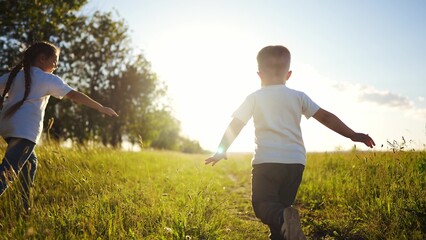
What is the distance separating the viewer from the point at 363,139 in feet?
11.9

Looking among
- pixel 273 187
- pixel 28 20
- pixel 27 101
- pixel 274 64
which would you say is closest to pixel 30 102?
pixel 27 101

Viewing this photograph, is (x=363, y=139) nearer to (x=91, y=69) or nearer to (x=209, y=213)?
(x=209, y=213)

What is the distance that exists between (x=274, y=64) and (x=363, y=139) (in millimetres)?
1208

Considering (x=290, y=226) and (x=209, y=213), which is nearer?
(x=290, y=226)

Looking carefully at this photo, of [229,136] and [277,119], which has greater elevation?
[277,119]

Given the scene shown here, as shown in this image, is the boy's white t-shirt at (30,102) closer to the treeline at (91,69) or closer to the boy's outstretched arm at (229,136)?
the boy's outstretched arm at (229,136)

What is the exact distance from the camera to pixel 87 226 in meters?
3.72

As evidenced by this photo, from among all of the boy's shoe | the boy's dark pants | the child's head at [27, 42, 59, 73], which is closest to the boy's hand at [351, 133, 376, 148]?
the boy's dark pants

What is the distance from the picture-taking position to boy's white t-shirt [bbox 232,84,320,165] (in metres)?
3.53

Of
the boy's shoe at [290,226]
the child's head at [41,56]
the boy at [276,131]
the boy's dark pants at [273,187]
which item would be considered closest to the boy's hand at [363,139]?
the boy at [276,131]

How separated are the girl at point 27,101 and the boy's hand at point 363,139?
2695mm

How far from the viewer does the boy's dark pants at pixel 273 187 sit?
11.1 ft

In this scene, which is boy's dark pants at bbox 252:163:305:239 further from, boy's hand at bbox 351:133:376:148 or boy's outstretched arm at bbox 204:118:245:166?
boy's hand at bbox 351:133:376:148

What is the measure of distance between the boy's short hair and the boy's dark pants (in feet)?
3.37
